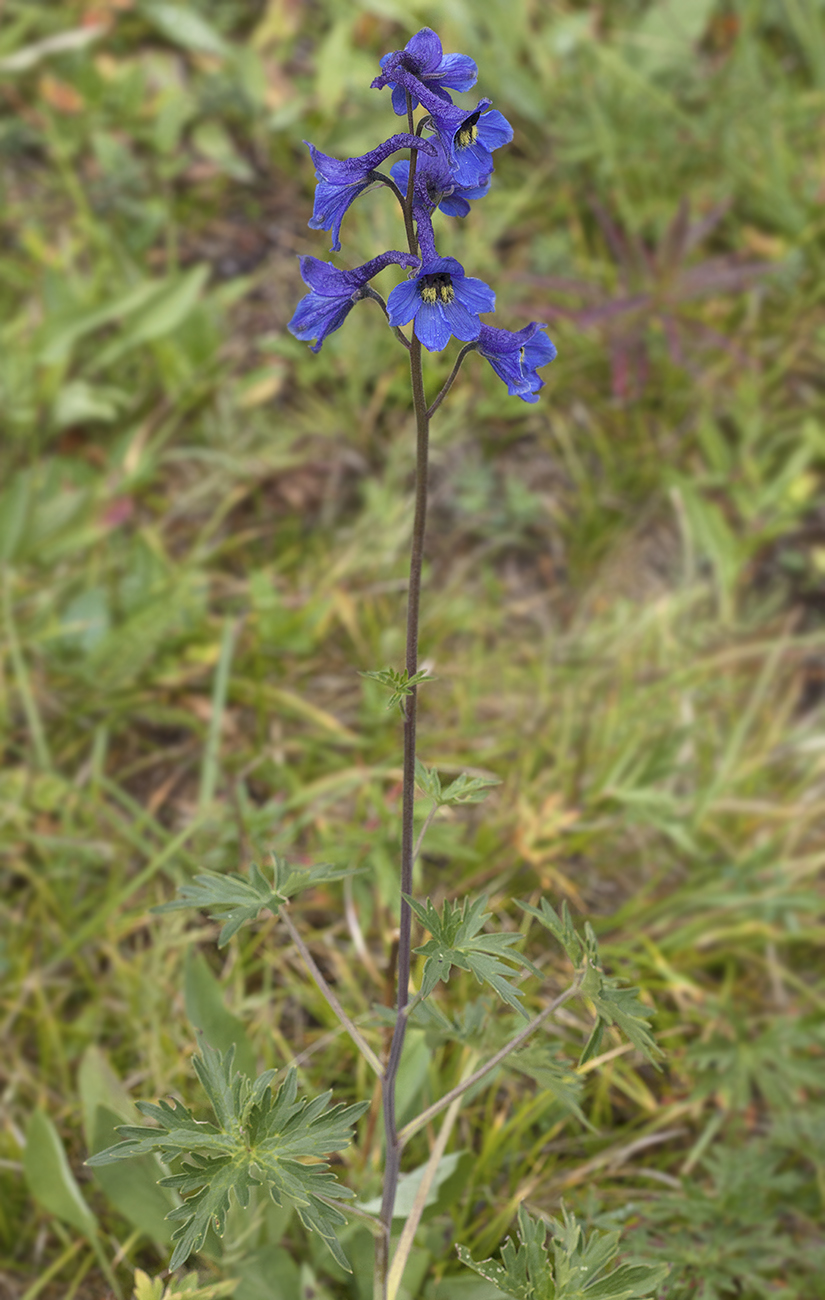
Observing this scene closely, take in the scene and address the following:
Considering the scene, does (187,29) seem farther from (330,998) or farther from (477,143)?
(330,998)

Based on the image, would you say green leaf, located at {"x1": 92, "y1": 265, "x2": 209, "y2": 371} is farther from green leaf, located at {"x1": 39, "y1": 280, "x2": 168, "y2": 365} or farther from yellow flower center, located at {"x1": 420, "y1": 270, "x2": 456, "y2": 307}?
yellow flower center, located at {"x1": 420, "y1": 270, "x2": 456, "y2": 307}

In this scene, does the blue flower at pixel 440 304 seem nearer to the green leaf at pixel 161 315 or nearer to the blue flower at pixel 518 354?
the blue flower at pixel 518 354

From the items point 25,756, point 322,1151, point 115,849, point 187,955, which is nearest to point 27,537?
point 25,756

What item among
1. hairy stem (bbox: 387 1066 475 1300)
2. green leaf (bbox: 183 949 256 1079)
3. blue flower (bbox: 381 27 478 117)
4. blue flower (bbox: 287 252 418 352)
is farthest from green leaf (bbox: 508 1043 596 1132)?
blue flower (bbox: 381 27 478 117)

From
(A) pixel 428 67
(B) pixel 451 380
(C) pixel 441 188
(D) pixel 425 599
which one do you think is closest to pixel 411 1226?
(B) pixel 451 380

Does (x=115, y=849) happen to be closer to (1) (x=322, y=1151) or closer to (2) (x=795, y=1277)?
(1) (x=322, y=1151)

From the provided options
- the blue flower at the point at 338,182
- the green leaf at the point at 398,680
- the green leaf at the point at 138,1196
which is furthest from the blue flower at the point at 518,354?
the green leaf at the point at 138,1196
